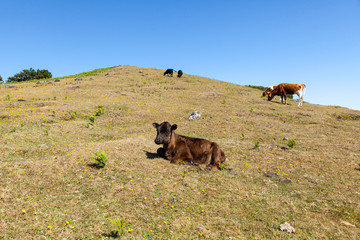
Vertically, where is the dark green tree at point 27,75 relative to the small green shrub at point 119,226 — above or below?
above

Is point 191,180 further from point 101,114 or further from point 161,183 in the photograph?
point 101,114

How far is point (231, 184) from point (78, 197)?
5453mm

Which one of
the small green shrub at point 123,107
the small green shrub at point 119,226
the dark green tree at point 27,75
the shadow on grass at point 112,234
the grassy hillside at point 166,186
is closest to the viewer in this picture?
the small green shrub at point 119,226

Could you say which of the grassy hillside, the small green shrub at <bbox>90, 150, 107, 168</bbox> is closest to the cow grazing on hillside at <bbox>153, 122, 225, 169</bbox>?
the grassy hillside

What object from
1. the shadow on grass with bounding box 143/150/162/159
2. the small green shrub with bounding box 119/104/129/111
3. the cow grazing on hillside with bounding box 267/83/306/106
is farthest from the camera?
the cow grazing on hillside with bounding box 267/83/306/106

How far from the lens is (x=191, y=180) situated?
26.8 feet

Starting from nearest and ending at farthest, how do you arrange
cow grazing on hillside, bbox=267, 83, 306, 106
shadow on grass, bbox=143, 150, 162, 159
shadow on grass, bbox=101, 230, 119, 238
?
1. shadow on grass, bbox=101, 230, 119, 238
2. shadow on grass, bbox=143, 150, 162, 159
3. cow grazing on hillside, bbox=267, 83, 306, 106

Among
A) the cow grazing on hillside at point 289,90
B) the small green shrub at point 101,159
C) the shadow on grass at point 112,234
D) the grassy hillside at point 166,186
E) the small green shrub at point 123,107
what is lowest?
the shadow on grass at point 112,234

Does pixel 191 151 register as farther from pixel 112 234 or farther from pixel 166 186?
pixel 112 234

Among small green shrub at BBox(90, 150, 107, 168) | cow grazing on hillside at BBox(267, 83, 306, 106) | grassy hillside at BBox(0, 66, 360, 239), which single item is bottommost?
grassy hillside at BBox(0, 66, 360, 239)

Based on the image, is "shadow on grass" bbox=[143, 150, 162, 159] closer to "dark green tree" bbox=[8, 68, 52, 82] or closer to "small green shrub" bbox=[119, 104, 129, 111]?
"small green shrub" bbox=[119, 104, 129, 111]

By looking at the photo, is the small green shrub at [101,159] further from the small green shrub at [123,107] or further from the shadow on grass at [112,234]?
→ the small green shrub at [123,107]


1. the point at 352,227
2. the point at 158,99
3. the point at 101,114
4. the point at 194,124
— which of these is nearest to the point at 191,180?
the point at 352,227

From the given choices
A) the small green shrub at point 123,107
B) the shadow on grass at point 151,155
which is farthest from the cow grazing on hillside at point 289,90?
the shadow on grass at point 151,155
